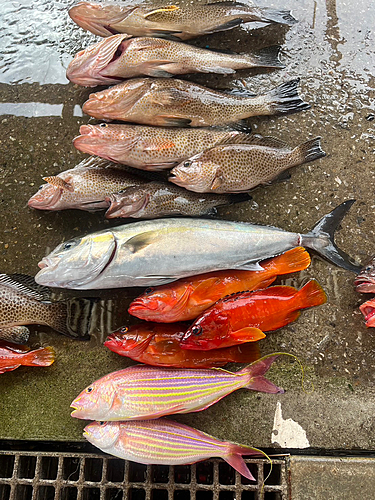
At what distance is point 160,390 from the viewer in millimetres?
2604

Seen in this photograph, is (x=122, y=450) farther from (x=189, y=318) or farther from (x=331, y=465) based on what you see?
(x=331, y=465)

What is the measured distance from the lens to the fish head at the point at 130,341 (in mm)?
2721

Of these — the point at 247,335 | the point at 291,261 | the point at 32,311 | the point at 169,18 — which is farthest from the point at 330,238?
the point at 32,311

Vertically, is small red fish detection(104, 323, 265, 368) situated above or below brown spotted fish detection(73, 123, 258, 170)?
below

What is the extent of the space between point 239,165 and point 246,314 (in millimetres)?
1028

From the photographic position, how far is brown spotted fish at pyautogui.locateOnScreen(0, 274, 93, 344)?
9.53ft

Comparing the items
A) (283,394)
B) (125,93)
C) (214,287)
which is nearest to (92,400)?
(214,287)

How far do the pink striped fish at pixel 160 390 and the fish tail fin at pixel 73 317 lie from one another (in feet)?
1.60

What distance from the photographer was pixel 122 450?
2590mm

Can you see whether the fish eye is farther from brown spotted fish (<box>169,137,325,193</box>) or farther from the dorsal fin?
the dorsal fin

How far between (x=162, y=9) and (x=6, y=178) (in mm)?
1787

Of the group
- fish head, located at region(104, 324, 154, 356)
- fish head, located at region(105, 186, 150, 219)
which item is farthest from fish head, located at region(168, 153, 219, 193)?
fish head, located at region(104, 324, 154, 356)

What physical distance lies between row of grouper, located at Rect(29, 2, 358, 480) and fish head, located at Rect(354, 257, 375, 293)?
11 cm

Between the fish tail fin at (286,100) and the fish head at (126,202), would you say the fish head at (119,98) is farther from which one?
the fish tail fin at (286,100)
